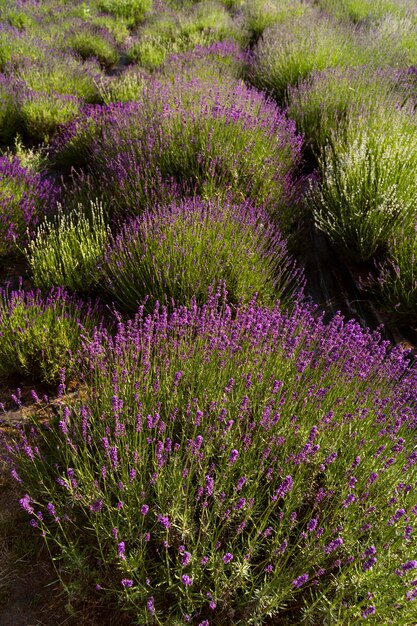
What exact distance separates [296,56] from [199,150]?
2991mm

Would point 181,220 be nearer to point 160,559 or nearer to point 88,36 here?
point 160,559

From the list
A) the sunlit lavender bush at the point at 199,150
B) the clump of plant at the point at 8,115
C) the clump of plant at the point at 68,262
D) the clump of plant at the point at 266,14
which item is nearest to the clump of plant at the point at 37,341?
the clump of plant at the point at 68,262

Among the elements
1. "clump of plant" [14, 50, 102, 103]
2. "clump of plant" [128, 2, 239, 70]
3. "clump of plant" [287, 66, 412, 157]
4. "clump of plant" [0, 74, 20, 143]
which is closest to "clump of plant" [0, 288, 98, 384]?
"clump of plant" [287, 66, 412, 157]

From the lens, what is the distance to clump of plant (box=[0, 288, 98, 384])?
2.88 metres

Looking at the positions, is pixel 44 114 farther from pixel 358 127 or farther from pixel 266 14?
pixel 266 14

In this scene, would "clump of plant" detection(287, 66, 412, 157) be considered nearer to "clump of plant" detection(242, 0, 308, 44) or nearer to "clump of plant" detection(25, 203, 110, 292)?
"clump of plant" detection(25, 203, 110, 292)

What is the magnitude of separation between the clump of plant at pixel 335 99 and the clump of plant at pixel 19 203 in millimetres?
2637

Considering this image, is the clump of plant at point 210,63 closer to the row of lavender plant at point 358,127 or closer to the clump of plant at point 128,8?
the row of lavender plant at point 358,127

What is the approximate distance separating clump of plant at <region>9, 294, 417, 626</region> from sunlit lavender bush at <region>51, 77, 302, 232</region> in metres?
1.83

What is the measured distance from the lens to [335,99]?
5.07 meters

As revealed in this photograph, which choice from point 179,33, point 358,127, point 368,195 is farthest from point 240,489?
point 179,33

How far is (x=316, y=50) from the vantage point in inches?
246

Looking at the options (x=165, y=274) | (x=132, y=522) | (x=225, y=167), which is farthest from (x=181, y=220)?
(x=132, y=522)

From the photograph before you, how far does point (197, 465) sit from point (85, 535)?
56cm
